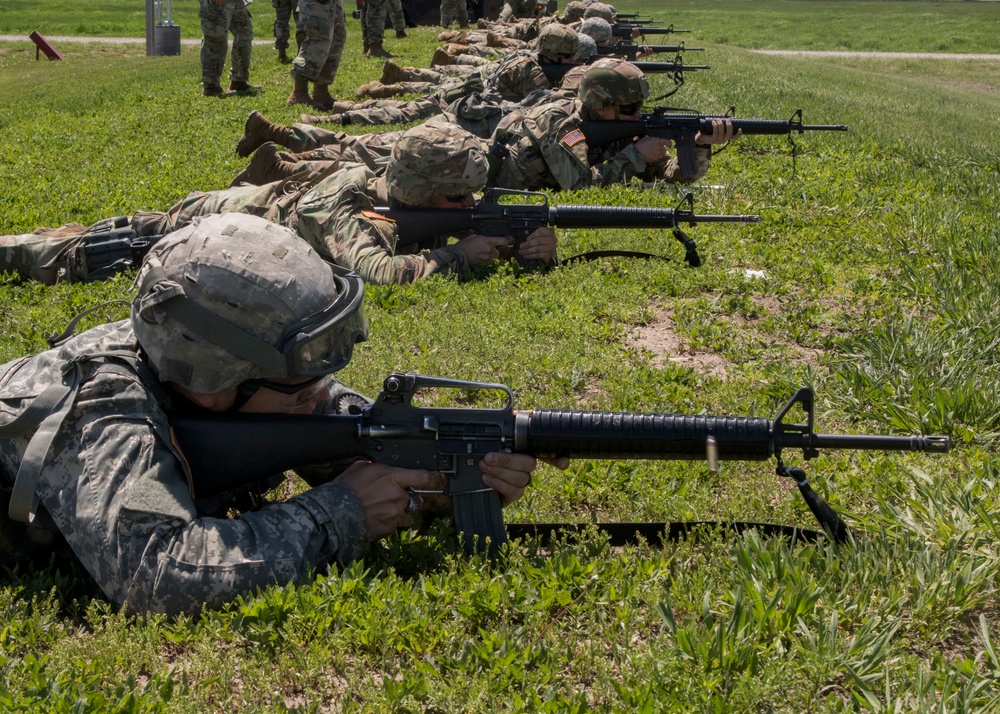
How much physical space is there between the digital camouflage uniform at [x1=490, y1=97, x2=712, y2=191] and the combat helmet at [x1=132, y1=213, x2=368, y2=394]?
637 centimetres

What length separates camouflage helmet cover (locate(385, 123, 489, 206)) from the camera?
6715 mm

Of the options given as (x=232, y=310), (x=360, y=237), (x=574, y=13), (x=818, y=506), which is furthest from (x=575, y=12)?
(x=232, y=310)

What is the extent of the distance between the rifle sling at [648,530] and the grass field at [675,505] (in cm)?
6

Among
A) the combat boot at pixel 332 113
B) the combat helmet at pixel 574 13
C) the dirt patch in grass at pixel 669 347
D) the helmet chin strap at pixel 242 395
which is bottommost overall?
the dirt patch in grass at pixel 669 347

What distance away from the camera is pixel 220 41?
17.3m

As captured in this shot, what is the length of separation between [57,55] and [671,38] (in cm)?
1880

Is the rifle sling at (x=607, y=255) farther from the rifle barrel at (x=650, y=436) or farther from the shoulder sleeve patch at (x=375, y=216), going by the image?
the rifle barrel at (x=650, y=436)

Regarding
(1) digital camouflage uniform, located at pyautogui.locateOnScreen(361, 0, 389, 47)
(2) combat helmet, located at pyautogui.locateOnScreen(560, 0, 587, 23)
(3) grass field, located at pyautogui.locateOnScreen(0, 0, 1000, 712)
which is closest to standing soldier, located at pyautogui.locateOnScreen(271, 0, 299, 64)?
(1) digital camouflage uniform, located at pyautogui.locateOnScreen(361, 0, 389, 47)

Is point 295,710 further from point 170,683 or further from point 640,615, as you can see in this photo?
point 640,615

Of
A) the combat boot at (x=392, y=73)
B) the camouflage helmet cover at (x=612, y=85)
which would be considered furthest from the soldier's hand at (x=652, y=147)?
the combat boot at (x=392, y=73)

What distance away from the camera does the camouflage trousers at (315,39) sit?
15859 millimetres

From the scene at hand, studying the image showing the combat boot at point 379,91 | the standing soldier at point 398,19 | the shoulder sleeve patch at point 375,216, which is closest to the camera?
the shoulder sleeve patch at point 375,216

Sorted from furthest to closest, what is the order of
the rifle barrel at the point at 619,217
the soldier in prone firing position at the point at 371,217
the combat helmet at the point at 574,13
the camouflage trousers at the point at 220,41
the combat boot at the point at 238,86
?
the combat helmet at the point at 574,13 → the combat boot at the point at 238,86 → the camouflage trousers at the point at 220,41 → the rifle barrel at the point at 619,217 → the soldier in prone firing position at the point at 371,217

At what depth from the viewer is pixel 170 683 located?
→ 276 cm
